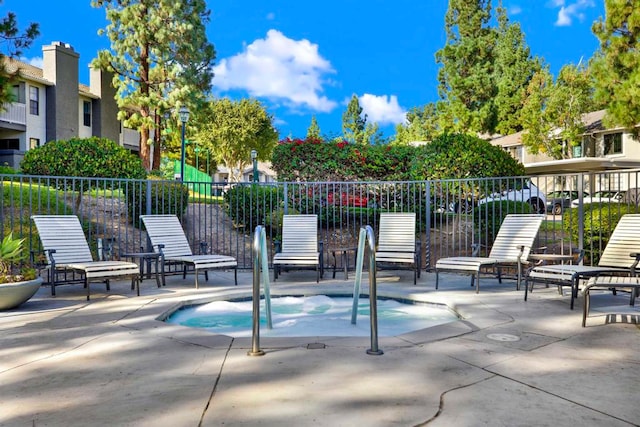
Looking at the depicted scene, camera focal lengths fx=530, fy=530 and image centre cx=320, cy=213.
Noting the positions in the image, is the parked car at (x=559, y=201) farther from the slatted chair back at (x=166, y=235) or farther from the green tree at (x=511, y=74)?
the green tree at (x=511, y=74)


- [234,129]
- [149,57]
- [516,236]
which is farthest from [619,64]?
[234,129]

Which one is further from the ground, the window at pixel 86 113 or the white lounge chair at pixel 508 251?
the window at pixel 86 113

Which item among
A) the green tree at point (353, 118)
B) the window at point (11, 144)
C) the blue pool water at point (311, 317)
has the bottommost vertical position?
the blue pool water at point (311, 317)

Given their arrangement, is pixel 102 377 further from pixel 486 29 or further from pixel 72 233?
pixel 486 29

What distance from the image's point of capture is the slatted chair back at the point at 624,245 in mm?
7012

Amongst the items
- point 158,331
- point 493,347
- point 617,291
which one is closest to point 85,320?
point 158,331

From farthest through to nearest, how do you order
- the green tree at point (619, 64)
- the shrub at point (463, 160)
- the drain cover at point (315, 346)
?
the green tree at point (619, 64)
the shrub at point (463, 160)
the drain cover at point (315, 346)

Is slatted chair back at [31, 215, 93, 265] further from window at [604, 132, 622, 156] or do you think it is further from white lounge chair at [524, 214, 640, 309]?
window at [604, 132, 622, 156]

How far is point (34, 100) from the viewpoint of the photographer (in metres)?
30.2

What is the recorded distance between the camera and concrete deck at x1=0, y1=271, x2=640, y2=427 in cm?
311

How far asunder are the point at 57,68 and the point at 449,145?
2645cm

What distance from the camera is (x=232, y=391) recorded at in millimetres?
3525

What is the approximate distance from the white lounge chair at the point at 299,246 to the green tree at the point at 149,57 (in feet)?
68.6

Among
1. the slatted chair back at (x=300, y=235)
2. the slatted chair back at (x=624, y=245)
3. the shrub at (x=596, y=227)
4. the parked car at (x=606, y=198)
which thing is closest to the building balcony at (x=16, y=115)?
the slatted chair back at (x=300, y=235)
